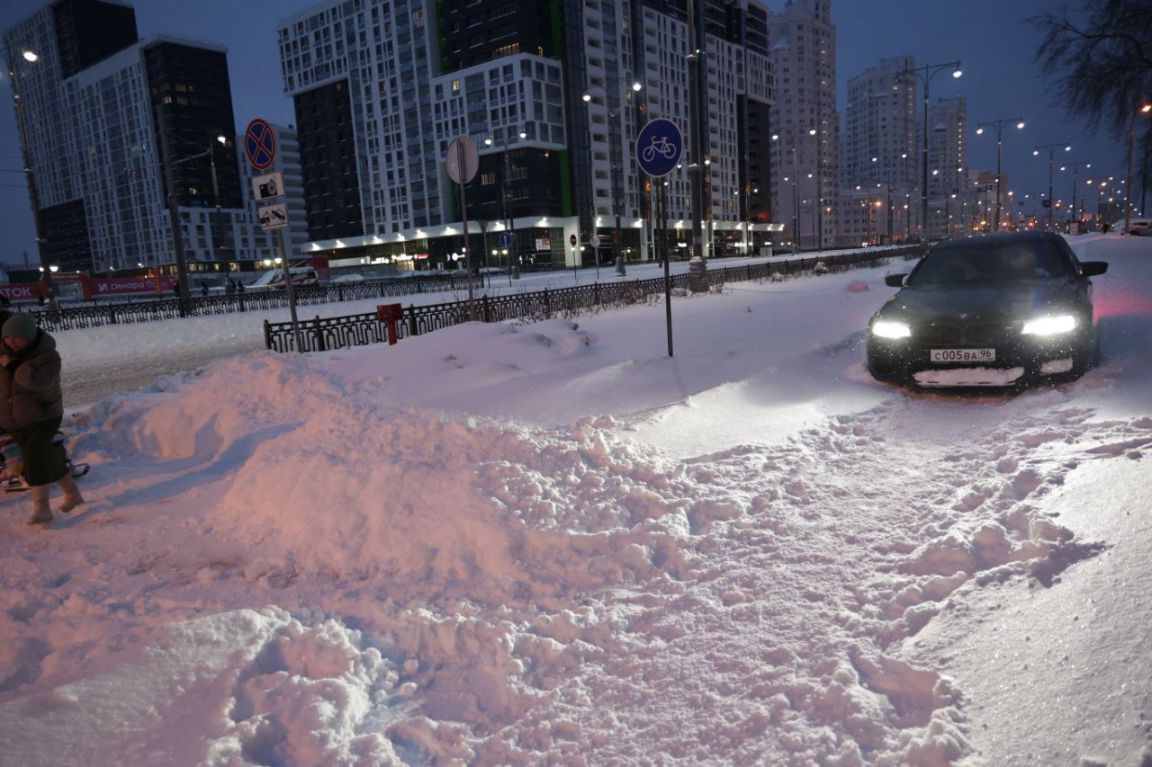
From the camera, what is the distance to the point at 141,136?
121188 mm

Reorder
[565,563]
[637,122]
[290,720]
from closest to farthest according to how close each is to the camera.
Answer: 1. [290,720]
2. [565,563]
3. [637,122]

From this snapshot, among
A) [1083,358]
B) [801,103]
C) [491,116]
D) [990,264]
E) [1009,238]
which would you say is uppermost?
[801,103]

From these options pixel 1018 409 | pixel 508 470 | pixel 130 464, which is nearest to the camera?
pixel 508 470

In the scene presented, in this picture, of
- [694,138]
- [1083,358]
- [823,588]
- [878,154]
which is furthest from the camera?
[878,154]

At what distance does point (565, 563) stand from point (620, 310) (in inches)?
541

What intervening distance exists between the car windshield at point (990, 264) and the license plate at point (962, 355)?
1352 millimetres

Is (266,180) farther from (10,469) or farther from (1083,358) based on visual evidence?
(1083,358)

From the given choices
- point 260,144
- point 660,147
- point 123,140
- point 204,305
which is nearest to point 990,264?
point 660,147

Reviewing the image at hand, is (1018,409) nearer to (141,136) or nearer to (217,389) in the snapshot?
(217,389)

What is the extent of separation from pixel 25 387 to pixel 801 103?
540 feet

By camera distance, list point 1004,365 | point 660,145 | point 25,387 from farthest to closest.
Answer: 1. point 660,145
2. point 1004,365
3. point 25,387

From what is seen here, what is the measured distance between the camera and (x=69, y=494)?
18.0ft

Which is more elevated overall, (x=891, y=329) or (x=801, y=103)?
(x=801, y=103)

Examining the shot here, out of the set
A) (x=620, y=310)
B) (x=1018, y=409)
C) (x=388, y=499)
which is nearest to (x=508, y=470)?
(x=388, y=499)
